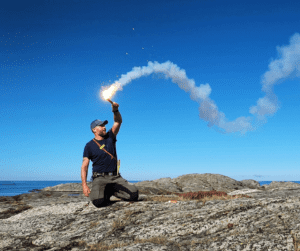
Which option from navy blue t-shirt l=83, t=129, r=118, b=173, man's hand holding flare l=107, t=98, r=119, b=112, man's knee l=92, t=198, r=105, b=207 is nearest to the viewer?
man's hand holding flare l=107, t=98, r=119, b=112

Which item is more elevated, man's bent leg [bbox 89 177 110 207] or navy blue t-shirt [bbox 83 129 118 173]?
navy blue t-shirt [bbox 83 129 118 173]

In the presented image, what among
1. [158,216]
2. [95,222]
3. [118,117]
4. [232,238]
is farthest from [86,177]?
[232,238]

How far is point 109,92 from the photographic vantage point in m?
11.1

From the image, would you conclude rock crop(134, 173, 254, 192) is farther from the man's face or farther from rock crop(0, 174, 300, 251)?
the man's face

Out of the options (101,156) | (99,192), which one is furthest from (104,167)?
(99,192)

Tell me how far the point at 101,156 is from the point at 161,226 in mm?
4198

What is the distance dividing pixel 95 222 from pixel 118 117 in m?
4.46

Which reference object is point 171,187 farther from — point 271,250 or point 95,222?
point 271,250

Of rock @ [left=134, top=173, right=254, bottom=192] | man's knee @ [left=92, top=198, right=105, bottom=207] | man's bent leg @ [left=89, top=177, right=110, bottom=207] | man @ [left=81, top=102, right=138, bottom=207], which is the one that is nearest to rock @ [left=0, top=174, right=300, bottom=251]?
man's knee @ [left=92, top=198, right=105, bottom=207]

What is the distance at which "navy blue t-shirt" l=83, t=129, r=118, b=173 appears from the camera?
10.9 meters

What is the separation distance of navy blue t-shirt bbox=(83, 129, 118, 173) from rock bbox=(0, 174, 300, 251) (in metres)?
A: 1.73

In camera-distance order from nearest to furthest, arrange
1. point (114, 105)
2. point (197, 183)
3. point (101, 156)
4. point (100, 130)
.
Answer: point (114, 105)
point (101, 156)
point (100, 130)
point (197, 183)

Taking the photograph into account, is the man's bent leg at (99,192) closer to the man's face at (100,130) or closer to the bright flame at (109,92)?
the man's face at (100,130)

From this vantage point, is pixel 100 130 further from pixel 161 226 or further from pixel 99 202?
pixel 161 226
